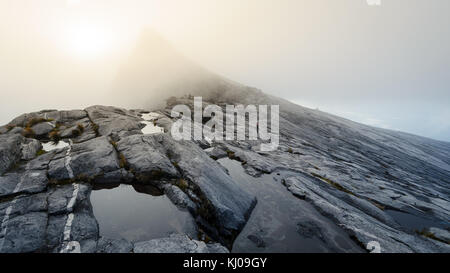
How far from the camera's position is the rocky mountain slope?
12188 millimetres

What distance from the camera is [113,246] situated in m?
11.2

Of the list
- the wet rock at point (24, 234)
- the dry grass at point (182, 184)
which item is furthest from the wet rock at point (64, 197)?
the dry grass at point (182, 184)

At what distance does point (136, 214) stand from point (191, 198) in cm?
457

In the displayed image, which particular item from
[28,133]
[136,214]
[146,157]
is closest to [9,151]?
[28,133]

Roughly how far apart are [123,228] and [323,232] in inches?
658

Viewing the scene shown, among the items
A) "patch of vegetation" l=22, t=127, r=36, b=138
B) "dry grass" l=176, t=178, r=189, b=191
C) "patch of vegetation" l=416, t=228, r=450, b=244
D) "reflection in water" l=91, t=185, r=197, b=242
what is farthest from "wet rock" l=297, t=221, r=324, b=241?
"patch of vegetation" l=22, t=127, r=36, b=138

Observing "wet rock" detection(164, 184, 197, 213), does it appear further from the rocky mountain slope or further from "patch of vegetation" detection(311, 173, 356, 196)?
"patch of vegetation" detection(311, 173, 356, 196)

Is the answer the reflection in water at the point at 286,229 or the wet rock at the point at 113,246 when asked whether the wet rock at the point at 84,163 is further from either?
the reflection in water at the point at 286,229

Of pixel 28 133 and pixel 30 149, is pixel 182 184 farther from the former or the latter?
pixel 28 133

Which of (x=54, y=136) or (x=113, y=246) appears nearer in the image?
(x=113, y=246)

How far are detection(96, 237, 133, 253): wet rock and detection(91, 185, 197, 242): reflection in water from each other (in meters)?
0.61

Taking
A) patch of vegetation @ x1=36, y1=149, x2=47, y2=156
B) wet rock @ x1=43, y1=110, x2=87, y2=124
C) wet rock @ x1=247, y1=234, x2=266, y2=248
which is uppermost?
wet rock @ x1=43, y1=110, x2=87, y2=124
